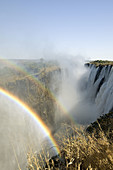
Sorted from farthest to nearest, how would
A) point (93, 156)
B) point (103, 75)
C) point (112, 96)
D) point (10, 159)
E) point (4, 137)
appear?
point (4, 137)
point (103, 75)
point (10, 159)
point (112, 96)
point (93, 156)

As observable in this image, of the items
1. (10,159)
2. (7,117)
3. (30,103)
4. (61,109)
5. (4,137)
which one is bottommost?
(10,159)

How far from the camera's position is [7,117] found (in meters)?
24.0

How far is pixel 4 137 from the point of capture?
58.5 ft

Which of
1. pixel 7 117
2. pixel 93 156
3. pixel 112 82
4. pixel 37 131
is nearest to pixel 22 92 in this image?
pixel 7 117

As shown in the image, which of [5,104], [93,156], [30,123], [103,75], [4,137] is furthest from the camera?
[5,104]

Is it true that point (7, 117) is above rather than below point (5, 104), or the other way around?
below

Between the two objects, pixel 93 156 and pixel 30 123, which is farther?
pixel 30 123

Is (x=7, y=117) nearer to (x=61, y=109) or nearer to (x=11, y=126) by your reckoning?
(x=11, y=126)

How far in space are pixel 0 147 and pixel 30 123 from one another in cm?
583

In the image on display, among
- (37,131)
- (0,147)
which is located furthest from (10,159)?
(37,131)

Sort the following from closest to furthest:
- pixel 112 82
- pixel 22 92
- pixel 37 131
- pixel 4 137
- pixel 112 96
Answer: pixel 112 96 < pixel 112 82 < pixel 4 137 < pixel 37 131 < pixel 22 92

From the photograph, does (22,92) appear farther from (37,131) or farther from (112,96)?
(112,96)

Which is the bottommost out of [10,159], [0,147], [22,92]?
[10,159]

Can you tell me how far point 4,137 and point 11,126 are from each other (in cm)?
324
